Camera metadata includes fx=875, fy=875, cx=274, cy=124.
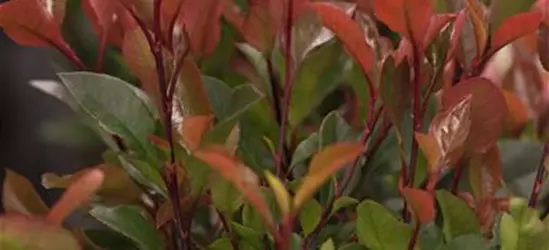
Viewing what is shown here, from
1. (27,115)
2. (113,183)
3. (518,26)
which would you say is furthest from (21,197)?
(27,115)

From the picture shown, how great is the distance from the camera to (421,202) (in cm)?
38

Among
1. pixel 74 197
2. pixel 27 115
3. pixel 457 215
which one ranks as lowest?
pixel 27 115

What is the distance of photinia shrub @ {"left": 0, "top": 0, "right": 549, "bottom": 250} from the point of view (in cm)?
39

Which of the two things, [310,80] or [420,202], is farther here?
[310,80]

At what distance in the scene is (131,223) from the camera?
45 centimetres

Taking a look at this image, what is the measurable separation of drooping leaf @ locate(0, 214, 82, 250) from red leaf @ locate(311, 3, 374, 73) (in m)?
0.16

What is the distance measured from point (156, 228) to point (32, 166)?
82cm

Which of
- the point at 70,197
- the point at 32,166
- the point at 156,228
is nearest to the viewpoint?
the point at 70,197

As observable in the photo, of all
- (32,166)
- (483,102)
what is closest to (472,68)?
(483,102)

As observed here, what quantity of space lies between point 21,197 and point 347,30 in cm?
23

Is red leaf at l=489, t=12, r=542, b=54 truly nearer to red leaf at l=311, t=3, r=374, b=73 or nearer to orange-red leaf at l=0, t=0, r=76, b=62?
red leaf at l=311, t=3, r=374, b=73

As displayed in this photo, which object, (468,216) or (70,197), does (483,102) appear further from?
(70,197)

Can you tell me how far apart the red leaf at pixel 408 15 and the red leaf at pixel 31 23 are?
161mm

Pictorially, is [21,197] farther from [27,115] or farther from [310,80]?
[27,115]
